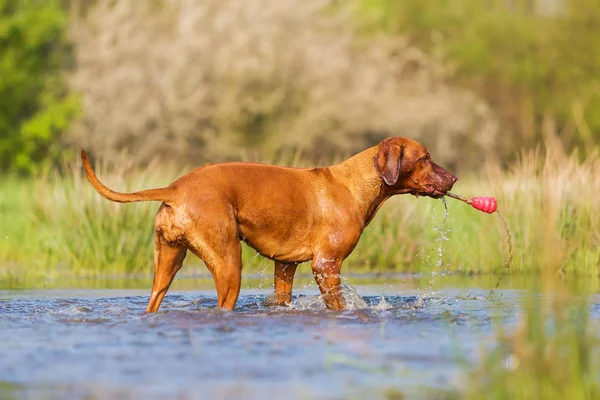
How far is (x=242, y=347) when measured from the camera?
7.97 meters

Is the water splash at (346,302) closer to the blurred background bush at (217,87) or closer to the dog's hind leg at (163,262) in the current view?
the dog's hind leg at (163,262)

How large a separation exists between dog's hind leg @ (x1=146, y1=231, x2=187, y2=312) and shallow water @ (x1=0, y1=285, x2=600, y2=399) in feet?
0.83

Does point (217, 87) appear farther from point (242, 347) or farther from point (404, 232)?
point (242, 347)

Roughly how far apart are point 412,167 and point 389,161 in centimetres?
25

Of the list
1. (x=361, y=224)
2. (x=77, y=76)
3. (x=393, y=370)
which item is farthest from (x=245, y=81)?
(x=393, y=370)

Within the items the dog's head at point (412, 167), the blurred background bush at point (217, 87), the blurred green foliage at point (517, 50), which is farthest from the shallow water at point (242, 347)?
the blurred green foliage at point (517, 50)

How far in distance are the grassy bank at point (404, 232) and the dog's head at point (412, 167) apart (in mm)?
3732

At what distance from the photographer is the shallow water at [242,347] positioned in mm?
6594

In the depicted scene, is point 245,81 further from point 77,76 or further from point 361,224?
point 361,224

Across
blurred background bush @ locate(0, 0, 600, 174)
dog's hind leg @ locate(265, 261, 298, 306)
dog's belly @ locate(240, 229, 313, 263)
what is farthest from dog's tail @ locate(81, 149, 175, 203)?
blurred background bush @ locate(0, 0, 600, 174)

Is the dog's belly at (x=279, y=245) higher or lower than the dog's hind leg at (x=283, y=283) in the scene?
higher

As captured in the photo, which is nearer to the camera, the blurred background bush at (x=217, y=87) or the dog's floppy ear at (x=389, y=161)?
the dog's floppy ear at (x=389, y=161)

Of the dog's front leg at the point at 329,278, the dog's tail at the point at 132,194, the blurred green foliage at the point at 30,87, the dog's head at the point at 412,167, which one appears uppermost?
the blurred green foliage at the point at 30,87

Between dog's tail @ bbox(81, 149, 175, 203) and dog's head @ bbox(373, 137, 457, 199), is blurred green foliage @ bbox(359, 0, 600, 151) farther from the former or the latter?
dog's tail @ bbox(81, 149, 175, 203)
